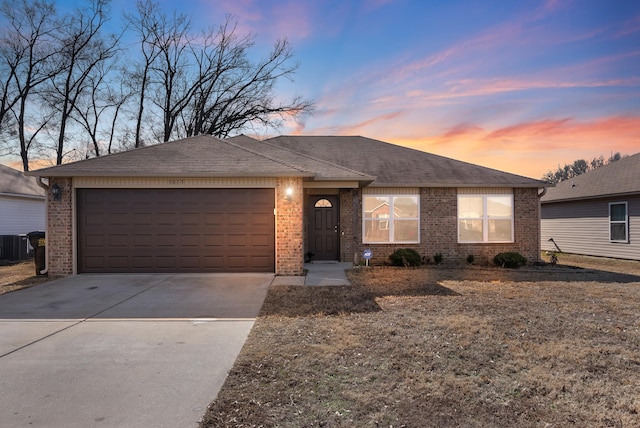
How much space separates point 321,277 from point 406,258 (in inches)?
135

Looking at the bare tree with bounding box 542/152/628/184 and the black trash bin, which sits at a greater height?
the bare tree with bounding box 542/152/628/184

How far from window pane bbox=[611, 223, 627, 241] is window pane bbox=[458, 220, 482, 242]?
6110 mm

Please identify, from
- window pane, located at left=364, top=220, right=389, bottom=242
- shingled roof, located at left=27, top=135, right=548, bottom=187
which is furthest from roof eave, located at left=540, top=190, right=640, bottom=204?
window pane, located at left=364, top=220, right=389, bottom=242

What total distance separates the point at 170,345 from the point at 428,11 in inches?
398

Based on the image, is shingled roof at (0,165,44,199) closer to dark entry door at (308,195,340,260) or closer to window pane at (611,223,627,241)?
dark entry door at (308,195,340,260)

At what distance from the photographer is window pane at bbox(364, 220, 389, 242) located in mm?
12250

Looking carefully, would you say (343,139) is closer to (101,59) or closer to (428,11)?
(428,11)

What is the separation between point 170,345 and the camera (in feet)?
14.8

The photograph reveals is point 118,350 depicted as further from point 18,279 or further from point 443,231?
point 443,231

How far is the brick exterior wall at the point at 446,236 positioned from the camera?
12188 mm

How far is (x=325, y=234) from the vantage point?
489 inches

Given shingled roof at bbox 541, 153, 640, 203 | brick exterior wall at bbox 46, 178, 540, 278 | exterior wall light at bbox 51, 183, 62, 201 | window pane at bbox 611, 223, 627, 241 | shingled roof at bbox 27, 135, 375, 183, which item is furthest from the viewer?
window pane at bbox 611, 223, 627, 241

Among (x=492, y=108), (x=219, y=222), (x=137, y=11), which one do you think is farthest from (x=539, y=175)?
(x=219, y=222)

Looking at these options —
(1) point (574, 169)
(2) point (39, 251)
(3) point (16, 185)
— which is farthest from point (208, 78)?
(1) point (574, 169)
